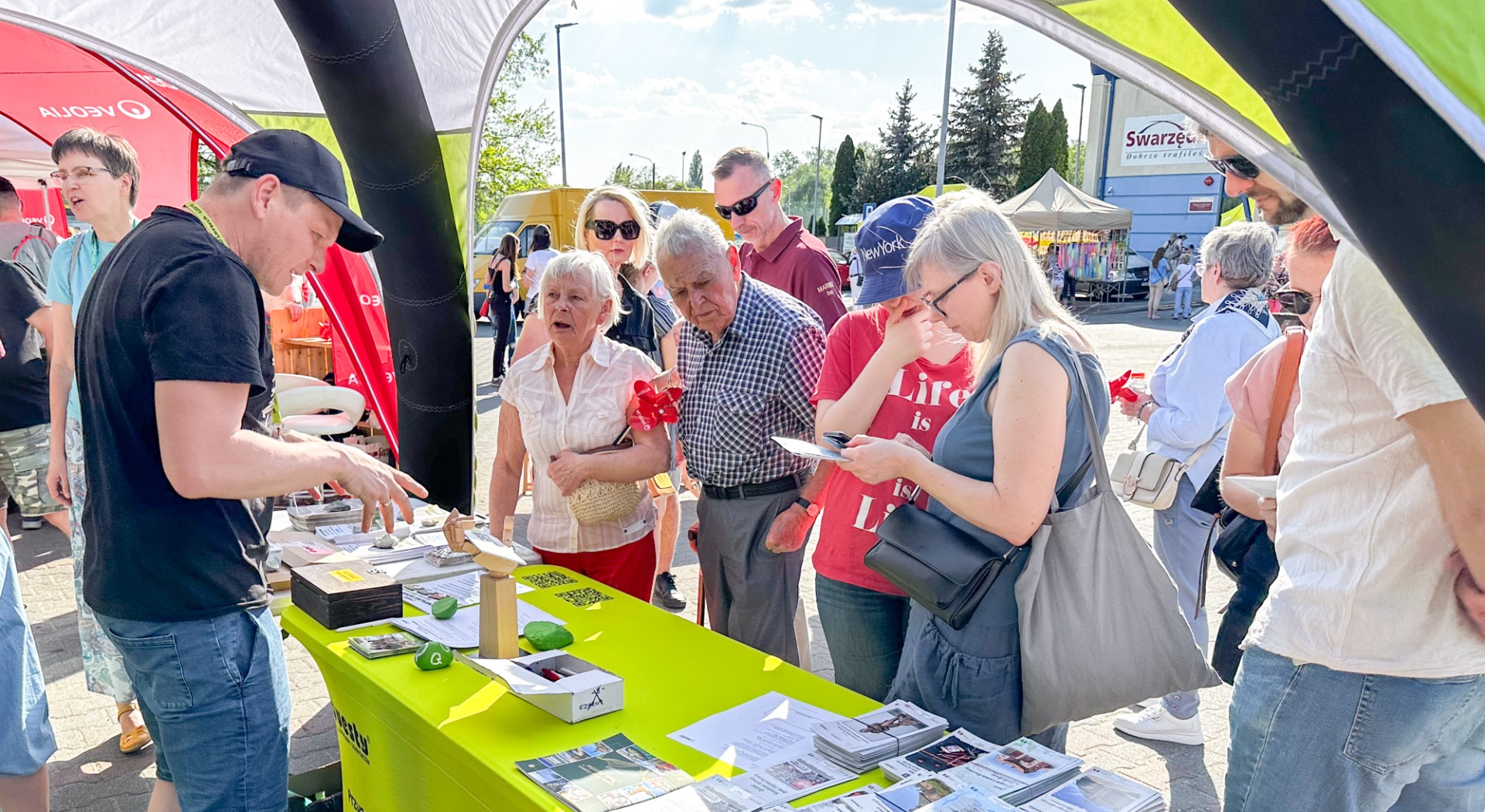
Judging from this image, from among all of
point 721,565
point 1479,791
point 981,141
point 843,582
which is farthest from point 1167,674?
point 981,141

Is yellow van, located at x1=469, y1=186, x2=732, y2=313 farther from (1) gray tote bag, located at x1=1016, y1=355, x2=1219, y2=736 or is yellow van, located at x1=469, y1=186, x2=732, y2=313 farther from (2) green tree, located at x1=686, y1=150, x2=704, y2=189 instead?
(2) green tree, located at x1=686, y1=150, x2=704, y2=189

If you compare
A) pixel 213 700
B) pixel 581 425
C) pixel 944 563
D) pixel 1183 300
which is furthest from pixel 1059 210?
pixel 213 700

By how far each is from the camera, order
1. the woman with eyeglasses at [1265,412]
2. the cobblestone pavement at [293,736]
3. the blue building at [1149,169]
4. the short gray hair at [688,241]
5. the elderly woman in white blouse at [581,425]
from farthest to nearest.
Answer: the blue building at [1149,169]
the cobblestone pavement at [293,736]
the elderly woman in white blouse at [581,425]
the short gray hair at [688,241]
the woman with eyeglasses at [1265,412]

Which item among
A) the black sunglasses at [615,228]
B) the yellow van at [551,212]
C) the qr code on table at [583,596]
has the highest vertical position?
the yellow van at [551,212]

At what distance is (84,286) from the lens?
10.4 feet

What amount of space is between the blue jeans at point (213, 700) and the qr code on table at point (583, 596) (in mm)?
741

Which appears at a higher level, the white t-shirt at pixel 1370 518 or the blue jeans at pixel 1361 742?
the white t-shirt at pixel 1370 518

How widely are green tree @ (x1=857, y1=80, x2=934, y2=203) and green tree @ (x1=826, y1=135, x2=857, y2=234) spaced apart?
7.43ft

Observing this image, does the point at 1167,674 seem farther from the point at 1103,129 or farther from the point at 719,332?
the point at 1103,129

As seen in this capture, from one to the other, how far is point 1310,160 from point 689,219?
80.2 inches

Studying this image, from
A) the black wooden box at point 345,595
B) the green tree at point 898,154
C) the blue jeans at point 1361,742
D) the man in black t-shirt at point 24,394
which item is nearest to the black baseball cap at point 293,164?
the black wooden box at point 345,595

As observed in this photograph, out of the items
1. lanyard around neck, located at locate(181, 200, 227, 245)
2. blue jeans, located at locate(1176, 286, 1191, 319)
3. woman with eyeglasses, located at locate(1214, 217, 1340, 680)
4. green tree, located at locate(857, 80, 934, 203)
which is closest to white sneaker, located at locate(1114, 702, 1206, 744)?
woman with eyeglasses, located at locate(1214, 217, 1340, 680)

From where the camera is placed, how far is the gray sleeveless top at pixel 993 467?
5.97 ft

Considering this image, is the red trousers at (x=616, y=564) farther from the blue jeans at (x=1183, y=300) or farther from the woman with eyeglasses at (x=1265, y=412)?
the blue jeans at (x=1183, y=300)
